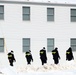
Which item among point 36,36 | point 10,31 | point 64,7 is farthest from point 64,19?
point 10,31

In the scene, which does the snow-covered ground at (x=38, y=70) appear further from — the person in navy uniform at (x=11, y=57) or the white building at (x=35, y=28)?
the white building at (x=35, y=28)

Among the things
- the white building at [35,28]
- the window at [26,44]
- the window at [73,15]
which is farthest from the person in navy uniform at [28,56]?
the window at [73,15]

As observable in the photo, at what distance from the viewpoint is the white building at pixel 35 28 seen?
32.1m

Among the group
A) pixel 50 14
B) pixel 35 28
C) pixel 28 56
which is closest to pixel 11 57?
pixel 28 56

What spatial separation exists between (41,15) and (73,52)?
16.5ft

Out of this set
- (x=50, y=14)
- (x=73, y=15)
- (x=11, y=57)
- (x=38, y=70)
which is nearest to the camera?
(x=38, y=70)

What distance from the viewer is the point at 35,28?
33.2 meters

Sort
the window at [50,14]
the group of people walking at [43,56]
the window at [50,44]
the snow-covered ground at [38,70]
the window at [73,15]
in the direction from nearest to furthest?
the snow-covered ground at [38,70] < the group of people walking at [43,56] < the window at [50,14] < the window at [50,44] < the window at [73,15]

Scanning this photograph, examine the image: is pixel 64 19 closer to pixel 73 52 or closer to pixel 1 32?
pixel 73 52

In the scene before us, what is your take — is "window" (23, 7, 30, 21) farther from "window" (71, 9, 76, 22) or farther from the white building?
"window" (71, 9, 76, 22)

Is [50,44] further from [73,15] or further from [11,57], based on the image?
[11,57]

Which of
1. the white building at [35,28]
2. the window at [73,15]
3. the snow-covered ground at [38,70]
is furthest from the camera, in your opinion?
the window at [73,15]

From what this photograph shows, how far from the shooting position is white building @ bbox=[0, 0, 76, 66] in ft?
105

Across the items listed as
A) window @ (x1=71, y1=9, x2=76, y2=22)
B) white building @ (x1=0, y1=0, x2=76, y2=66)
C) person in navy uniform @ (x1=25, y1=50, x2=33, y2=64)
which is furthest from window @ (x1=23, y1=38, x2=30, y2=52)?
window @ (x1=71, y1=9, x2=76, y2=22)
